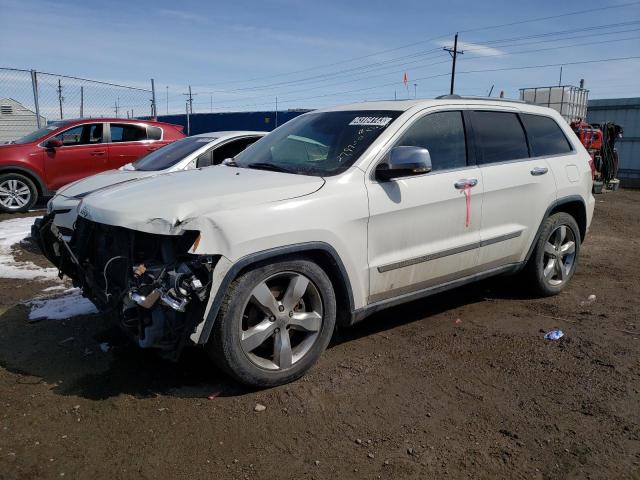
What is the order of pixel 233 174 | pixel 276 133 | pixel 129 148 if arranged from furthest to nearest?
1. pixel 129 148
2. pixel 276 133
3. pixel 233 174

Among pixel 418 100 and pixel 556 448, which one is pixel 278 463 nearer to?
pixel 556 448

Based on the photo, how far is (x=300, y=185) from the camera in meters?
3.39

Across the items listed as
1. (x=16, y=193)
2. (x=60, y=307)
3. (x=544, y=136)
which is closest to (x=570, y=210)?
(x=544, y=136)

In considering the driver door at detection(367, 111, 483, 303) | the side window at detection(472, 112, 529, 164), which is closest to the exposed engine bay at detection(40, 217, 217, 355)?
the driver door at detection(367, 111, 483, 303)

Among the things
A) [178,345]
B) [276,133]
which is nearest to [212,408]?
[178,345]

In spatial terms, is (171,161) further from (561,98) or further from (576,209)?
(561,98)

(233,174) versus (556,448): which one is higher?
(233,174)

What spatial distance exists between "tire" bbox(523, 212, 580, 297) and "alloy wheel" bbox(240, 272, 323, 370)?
2.50m

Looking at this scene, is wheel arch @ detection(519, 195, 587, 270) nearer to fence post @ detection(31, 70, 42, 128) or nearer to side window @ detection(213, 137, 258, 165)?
side window @ detection(213, 137, 258, 165)

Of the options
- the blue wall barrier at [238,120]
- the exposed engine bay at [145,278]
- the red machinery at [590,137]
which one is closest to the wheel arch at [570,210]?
the exposed engine bay at [145,278]

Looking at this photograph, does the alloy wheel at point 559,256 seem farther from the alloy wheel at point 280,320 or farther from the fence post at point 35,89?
the fence post at point 35,89

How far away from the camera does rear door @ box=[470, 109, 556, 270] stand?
4.34 m

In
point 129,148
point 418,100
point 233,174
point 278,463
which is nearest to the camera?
point 278,463

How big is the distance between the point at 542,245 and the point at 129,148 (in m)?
7.91
